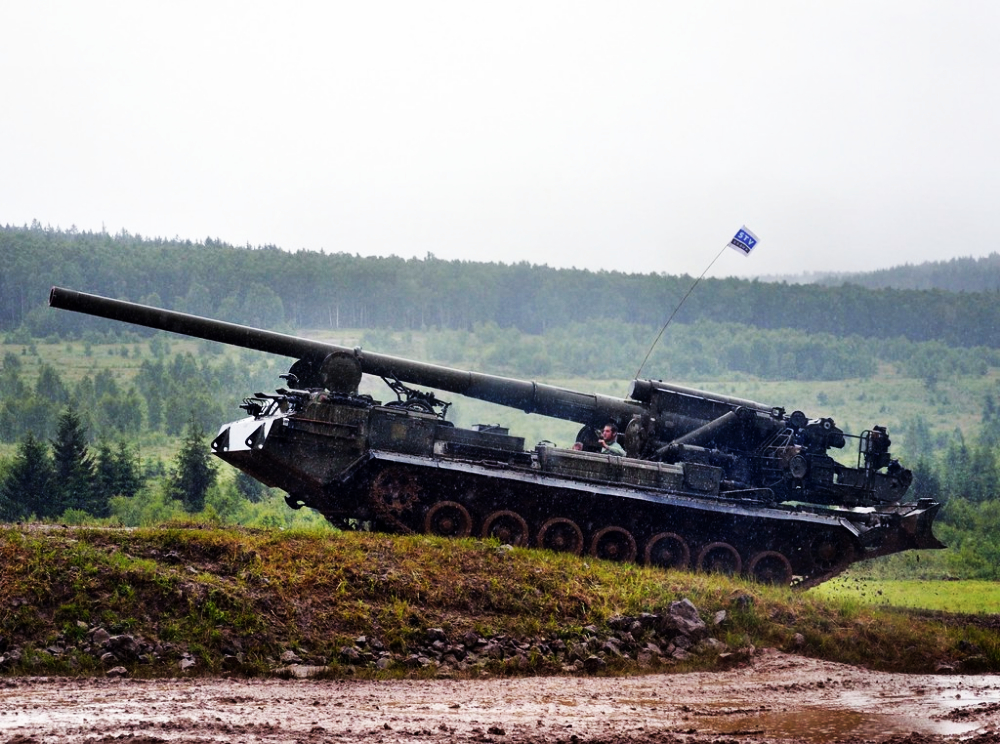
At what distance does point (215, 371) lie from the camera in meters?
63.4

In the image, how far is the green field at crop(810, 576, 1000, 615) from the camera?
817 inches

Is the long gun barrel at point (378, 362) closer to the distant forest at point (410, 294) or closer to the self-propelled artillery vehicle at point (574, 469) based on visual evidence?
the self-propelled artillery vehicle at point (574, 469)

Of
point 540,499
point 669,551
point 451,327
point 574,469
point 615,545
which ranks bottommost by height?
point 669,551

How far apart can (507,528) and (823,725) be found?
306 inches

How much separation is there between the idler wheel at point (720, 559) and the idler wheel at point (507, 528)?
3.05 meters

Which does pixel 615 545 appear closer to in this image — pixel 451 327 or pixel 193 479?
pixel 193 479

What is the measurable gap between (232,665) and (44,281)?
180 feet

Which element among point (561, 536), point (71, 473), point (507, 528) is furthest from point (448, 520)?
point (71, 473)

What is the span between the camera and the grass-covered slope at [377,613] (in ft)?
38.0

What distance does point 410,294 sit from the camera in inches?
2901

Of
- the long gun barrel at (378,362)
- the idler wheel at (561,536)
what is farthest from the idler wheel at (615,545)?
the long gun barrel at (378,362)

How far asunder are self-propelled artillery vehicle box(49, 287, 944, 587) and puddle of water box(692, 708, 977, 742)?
723 cm

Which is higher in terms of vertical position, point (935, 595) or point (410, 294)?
point (410, 294)

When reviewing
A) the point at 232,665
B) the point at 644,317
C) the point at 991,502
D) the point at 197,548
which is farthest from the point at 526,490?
the point at 644,317
